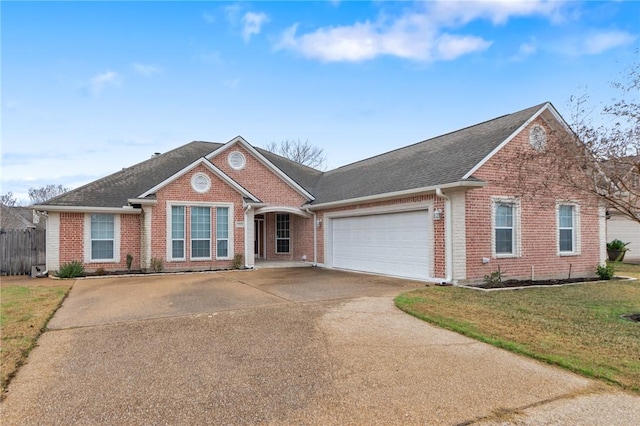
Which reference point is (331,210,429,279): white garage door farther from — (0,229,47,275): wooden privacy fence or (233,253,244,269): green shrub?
(0,229,47,275): wooden privacy fence

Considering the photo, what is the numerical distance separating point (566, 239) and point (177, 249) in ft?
45.2

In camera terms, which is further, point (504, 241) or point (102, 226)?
point (102, 226)

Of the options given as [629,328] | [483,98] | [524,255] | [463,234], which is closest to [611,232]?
[483,98]

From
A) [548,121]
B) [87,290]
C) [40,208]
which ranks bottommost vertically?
[87,290]

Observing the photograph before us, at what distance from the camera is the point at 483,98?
16.8 m

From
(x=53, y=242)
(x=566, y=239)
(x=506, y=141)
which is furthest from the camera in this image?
(x=53, y=242)

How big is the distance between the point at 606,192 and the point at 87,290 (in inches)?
493

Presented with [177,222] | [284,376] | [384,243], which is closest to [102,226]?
[177,222]

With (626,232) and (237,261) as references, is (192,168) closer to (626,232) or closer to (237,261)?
(237,261)

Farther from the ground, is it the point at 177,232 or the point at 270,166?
the point at 270,166

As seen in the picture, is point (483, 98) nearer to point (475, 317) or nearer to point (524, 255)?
point (524, 255)

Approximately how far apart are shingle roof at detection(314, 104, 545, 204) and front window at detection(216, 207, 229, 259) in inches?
158

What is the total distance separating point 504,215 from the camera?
11852mm

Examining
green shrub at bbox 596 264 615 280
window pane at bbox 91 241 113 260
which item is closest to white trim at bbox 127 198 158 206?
window pane at bbox 91 241 113 260
